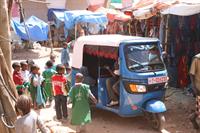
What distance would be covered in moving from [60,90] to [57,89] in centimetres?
7

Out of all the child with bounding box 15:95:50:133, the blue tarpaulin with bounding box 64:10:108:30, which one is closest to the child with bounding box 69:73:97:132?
the child with bounding box 15:95:50:133

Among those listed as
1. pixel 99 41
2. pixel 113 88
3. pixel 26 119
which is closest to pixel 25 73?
pixel 99 41

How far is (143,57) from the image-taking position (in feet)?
26.8

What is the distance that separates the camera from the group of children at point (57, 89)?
24.8 ft

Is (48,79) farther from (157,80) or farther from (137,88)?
(157,80)

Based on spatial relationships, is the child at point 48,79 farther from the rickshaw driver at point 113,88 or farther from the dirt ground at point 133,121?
the rickshaw driver at point 113,88

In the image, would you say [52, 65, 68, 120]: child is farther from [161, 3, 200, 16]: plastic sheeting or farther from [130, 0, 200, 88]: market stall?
[130, 0, 200, 88]: market stall

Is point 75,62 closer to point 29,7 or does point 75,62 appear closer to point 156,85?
point 156,85

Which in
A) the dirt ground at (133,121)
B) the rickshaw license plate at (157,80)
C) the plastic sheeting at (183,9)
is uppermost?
the plastic sheeting at (183,9)

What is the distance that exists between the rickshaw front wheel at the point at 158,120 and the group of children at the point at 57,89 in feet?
4.27

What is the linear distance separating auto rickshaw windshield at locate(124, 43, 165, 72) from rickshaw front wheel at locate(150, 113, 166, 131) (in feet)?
2.99

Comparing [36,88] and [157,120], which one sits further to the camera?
[36,88]

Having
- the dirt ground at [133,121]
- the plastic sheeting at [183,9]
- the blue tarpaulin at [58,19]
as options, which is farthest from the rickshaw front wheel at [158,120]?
the blue tarpaulin at [58,19]

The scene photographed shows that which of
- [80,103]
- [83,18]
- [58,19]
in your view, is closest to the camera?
[80,103]
